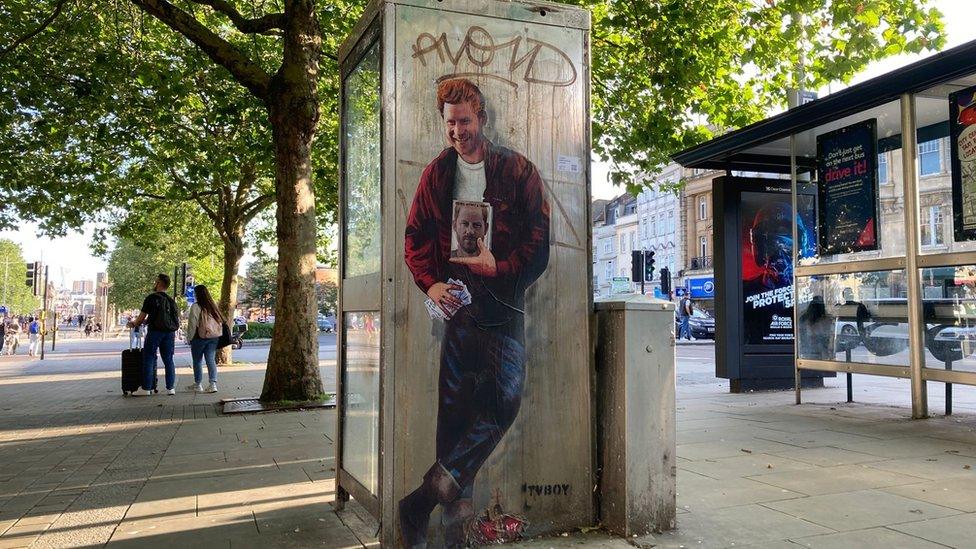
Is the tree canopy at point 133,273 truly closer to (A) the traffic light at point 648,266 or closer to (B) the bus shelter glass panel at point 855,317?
(A) the traffic light at point 648,266

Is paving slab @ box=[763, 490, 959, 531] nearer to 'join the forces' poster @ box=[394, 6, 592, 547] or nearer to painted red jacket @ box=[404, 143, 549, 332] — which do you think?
'join the forces' poster @ box=[394, 6, 592, 547]

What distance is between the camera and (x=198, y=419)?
8875 millimetres

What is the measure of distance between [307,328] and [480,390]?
6731 millimetres

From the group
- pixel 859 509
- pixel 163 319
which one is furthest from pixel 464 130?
pixel 163 319

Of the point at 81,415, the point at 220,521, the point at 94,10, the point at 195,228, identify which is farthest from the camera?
the point at 195,228

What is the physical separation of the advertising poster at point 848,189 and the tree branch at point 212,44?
7.16 m

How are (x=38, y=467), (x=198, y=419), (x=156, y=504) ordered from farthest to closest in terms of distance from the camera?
1. (x=198, y=419)
2. (x=38, y=467)
3. (x=156, y=504)

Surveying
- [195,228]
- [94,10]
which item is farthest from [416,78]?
[195,228]

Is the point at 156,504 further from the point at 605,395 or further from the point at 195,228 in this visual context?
the point at 195,228

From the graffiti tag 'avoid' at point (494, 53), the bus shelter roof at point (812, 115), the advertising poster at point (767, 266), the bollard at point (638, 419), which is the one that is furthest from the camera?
the advertising poster at point (767, 266)

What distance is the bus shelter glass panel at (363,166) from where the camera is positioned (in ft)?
12.6

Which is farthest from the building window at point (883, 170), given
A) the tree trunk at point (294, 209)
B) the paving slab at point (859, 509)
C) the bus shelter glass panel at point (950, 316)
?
the tree trunk at point (294, 209)

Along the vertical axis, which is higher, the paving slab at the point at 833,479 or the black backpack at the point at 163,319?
the black backpack at the point at 163,319

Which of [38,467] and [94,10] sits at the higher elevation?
[94,10]
